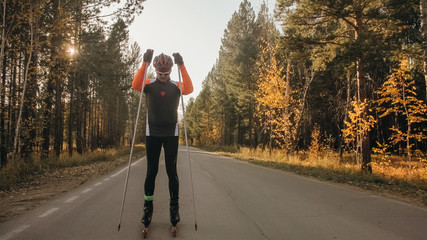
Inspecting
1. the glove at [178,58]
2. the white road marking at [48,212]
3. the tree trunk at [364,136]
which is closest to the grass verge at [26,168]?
the white road marking at [48,212]

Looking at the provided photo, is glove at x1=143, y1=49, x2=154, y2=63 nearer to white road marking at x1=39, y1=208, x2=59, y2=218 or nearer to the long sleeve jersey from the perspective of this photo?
the long sleeve jersey

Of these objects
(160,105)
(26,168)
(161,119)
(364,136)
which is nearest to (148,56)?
(160,105)

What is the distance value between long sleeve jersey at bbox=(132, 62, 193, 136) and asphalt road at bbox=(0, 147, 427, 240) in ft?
4.30

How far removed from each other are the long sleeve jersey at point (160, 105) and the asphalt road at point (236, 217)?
4.30 ft

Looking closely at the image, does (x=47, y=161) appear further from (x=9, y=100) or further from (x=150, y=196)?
(x=150, y=196)

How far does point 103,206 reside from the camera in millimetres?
4504

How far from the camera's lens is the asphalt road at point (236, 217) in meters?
3.15

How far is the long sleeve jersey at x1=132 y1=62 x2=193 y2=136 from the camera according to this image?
11.3 feet

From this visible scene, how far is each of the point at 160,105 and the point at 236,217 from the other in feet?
6.70

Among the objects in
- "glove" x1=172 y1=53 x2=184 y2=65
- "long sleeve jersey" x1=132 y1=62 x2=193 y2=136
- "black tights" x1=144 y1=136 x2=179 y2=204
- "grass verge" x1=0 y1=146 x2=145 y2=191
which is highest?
"glove" x1=172 y1=53 x2=184 y2=65

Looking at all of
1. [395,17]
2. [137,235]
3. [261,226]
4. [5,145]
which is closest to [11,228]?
[137,235]

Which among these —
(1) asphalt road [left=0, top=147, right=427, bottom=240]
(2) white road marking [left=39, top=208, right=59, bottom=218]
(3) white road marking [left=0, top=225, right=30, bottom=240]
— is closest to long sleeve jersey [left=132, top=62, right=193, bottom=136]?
(1) asphalt road [left=0, top=147, right=427, bottom=240]

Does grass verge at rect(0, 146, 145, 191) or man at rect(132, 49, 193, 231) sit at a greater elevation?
man at rect(132, 49, 193, 231)

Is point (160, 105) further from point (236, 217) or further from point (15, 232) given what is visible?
point (15, 232)
